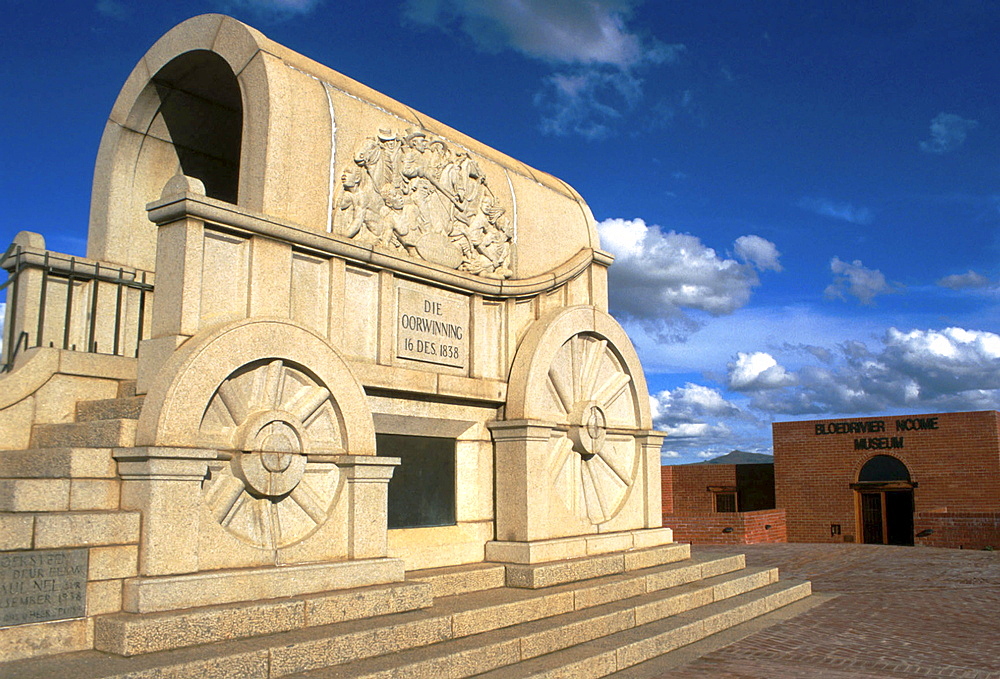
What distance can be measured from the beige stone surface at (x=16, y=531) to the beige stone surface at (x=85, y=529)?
0.13 feet

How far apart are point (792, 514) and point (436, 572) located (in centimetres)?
2404

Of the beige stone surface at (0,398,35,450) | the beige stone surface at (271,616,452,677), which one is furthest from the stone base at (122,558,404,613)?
the beige stone surface at (0,398,35,450)

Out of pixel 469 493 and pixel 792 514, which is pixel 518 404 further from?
pixel 792 514

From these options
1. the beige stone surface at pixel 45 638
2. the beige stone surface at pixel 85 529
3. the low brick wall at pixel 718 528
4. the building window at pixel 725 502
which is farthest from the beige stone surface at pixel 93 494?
the building window at pixel 725 502

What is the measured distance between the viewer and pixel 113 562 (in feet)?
17.3

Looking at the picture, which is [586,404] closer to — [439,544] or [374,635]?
[439,544]

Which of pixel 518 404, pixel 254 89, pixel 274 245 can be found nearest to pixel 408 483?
pixel 518 404

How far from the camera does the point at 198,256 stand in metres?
Answer: 6.34

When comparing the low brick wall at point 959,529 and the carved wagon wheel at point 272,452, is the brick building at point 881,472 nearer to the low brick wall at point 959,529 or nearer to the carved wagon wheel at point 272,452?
the low brick wall at point 959,529

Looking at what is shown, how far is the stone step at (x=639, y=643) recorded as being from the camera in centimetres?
642

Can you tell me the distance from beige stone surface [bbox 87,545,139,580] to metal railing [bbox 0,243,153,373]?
3184 mm

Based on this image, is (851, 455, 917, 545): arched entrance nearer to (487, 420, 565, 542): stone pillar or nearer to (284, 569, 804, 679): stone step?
(284, 569, 804, 679): stone step

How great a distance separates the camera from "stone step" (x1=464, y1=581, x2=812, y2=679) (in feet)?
21.1

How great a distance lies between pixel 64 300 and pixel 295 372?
297 centimetres
